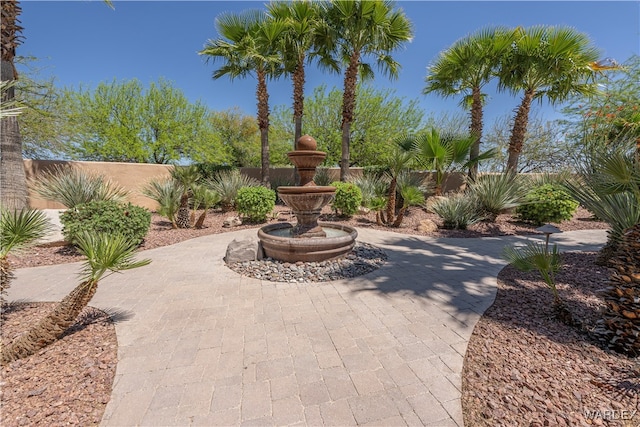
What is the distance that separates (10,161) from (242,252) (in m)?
6.85

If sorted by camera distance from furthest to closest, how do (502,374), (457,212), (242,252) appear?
(457,212)
(242,252)
(502,374)

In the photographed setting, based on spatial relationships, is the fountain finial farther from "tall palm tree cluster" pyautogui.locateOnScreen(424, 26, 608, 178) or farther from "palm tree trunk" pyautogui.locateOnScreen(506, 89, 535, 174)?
"palm tree trunk" pyautogui.locateOnScreen(506, 89, 535, 174)

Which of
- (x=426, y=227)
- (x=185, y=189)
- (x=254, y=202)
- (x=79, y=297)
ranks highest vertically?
(x=185, y=189)

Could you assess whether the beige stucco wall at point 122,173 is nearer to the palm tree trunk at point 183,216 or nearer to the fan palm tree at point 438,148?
the fan palm tree at point 438,148

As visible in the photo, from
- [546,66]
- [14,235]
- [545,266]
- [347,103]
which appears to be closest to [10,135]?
[14,235]

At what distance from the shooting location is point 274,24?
9.77m

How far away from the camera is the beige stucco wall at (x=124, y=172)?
8.81 m

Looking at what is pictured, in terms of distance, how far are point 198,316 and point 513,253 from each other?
3.87m

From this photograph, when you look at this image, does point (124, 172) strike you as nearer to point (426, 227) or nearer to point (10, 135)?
point (10, 135)

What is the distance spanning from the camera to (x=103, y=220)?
5.05 m

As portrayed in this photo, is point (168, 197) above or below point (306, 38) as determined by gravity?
below

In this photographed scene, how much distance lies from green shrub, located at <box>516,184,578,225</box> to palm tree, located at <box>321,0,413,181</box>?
6.73m

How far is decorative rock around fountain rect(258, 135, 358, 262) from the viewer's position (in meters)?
4.48

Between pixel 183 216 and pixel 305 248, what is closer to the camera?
pixel 305 248
